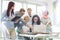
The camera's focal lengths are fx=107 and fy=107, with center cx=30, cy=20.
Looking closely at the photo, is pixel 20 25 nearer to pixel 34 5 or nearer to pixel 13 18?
pixel 13 18

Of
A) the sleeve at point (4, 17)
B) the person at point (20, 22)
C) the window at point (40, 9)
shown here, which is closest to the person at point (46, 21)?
the window at point (40, 9)

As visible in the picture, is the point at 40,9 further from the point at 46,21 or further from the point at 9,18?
the point at 9,18

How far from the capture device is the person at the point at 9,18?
0.79m

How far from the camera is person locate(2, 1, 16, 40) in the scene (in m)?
0.79

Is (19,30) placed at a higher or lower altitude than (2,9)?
lower

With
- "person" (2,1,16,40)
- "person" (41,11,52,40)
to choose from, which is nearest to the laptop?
"person" (41,11,52,40)

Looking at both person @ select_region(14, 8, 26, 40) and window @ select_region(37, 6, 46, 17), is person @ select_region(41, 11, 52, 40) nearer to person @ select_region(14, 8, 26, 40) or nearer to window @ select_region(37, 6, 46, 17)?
window @ select_region(37, 6, 46, 17)

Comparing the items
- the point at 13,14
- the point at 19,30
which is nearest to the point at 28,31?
the point at 19,30

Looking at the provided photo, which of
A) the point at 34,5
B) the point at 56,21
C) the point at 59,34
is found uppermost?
the point at 34,5

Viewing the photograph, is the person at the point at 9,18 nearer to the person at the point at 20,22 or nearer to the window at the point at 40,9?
the person at the point at 20,22

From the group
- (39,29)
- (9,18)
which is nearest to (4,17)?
(9,18)

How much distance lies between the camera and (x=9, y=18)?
0.80 metres

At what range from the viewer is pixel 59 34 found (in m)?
0.88

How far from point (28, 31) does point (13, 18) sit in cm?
15
